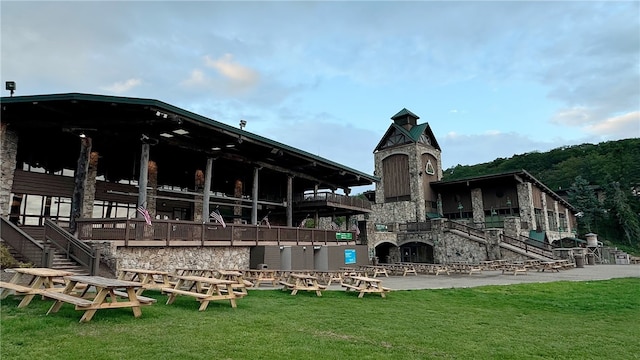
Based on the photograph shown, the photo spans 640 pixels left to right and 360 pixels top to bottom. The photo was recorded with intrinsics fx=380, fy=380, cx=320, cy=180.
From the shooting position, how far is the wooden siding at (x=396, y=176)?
4372 cm

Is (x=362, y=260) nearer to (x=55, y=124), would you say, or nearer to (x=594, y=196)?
(x=55, y=124)

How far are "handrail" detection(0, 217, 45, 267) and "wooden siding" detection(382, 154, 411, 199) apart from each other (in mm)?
36489

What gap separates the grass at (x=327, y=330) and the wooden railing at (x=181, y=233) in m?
3.83

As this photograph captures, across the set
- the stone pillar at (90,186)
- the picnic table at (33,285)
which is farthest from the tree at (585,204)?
the picnic table at (33,285)

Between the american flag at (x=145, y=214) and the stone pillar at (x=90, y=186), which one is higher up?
the stone pillar at (x=90, y=186)

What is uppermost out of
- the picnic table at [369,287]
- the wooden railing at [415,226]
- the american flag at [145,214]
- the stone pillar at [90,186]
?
the stone pillar at [90,186]

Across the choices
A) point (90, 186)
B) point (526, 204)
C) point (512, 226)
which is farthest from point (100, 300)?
point (526, 204)

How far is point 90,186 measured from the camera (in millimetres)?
18984

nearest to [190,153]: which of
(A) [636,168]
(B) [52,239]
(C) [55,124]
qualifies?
(C) [55,124]

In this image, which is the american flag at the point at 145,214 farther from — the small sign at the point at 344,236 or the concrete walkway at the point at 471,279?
the small sign at the point at 344,236

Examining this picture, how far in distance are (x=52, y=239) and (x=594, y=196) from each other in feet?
219

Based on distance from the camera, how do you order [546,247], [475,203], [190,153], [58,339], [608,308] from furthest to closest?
[475,203], [546,247], [190,153], [608,308], [58,339]

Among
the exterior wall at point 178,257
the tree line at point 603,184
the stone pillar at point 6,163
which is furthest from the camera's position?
the tree line at point 603,184

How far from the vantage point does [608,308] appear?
1000 cm
